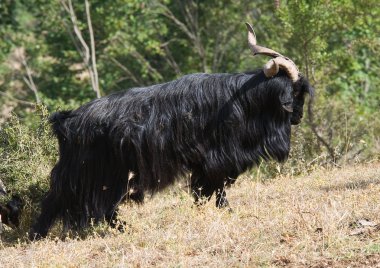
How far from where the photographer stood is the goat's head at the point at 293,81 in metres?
9.14

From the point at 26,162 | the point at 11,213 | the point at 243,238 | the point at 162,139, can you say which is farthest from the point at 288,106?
the point at 11,213

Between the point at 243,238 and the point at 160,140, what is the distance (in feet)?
6.90

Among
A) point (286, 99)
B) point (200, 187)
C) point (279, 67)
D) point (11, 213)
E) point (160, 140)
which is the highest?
point (279, 67)

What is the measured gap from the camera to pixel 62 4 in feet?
82.9

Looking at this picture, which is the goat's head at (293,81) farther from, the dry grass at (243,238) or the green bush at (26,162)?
the green bush at (26,162)

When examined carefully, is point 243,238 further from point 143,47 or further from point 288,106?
point 143,47

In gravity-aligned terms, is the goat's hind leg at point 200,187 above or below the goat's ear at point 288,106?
below

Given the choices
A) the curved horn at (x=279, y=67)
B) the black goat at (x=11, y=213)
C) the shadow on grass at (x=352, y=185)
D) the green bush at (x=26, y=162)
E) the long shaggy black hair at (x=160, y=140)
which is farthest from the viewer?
the green bush at (x=26, y=162)

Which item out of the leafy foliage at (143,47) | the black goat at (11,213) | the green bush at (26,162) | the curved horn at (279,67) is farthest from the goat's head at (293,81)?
the leafy foliage at (143,47)

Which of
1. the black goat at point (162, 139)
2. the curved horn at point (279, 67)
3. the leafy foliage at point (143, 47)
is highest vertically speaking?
the curved horn at point (279, 67)

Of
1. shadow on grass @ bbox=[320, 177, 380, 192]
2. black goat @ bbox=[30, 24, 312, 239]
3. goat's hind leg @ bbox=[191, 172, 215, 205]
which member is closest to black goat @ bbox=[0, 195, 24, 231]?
black goat @ bbox=[30, 24, 312, 239]

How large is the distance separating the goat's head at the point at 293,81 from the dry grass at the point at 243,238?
1014mm

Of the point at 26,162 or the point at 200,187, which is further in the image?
the point at 26,162

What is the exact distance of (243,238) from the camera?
703 centimetres
